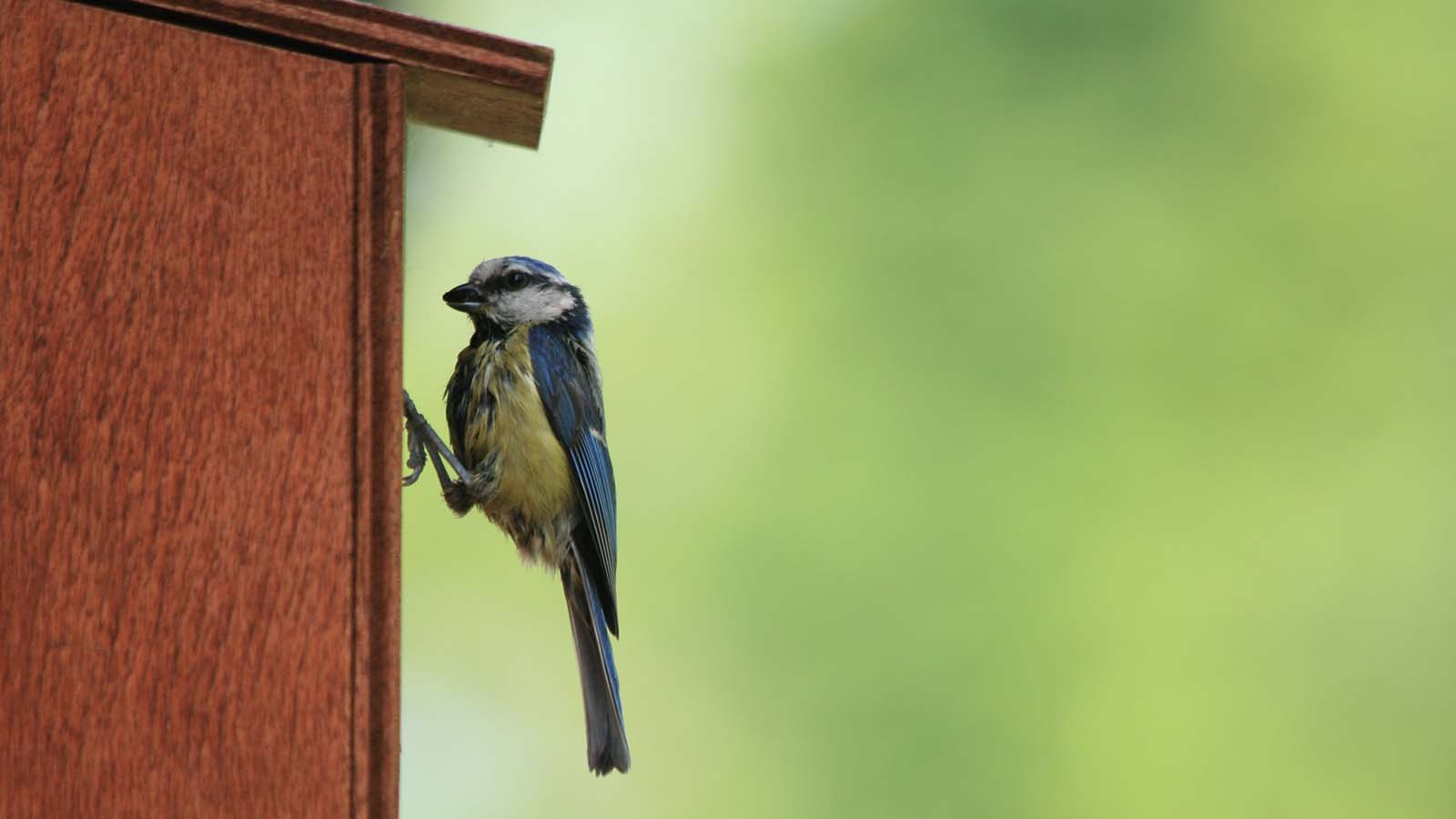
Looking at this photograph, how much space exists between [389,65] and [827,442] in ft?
11.2

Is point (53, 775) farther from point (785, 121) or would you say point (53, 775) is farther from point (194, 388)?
point (785, 121)

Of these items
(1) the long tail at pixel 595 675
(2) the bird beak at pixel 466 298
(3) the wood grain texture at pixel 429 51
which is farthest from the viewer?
(2) the bird beak at pixel 466 298

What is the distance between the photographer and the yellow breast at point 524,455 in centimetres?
277

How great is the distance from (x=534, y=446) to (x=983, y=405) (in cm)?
272

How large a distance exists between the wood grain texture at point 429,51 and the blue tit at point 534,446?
2.49ft

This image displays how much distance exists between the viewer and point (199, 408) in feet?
5.50

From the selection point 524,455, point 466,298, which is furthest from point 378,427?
point 466,298

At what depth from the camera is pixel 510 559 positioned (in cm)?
457

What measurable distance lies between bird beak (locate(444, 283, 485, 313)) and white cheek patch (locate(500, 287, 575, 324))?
0.04 m

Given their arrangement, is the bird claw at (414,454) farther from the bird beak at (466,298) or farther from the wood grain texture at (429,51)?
the wood grain texture at (429,51)

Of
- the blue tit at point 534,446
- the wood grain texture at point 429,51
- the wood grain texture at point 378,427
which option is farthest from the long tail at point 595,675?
the wood grain texture at point 429,51

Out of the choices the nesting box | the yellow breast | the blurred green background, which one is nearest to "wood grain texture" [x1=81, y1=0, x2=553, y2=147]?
the nesting box

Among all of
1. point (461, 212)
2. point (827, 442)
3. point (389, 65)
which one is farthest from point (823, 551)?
point (389, 65)

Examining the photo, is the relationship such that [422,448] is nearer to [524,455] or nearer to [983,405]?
[524,455]
